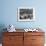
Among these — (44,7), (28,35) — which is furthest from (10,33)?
(44,7)

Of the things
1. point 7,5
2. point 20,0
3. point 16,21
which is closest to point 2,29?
point 16,21

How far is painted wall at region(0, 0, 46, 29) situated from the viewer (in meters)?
4.15

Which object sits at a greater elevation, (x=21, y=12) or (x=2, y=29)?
(x=21, y=12)

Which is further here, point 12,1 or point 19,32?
point 12,1

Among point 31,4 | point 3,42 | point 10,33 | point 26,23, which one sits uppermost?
point 31,4

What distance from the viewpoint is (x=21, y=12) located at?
4168mm

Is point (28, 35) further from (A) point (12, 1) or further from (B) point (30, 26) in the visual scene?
(A) point (12, 1)

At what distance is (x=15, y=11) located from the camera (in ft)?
13.7

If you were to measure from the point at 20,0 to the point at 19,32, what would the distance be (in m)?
1.10

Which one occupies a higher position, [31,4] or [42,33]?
[31,4]

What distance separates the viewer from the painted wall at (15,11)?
4152 mm

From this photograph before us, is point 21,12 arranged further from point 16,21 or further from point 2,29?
point 2,29

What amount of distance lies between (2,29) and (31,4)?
1.23 metres

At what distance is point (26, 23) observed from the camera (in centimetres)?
421
